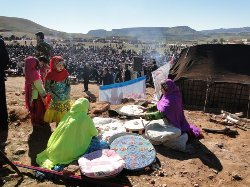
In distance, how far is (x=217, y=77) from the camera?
11305 millimetres

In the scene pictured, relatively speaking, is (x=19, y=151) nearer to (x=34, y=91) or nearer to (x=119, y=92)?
(x=34, y=91)

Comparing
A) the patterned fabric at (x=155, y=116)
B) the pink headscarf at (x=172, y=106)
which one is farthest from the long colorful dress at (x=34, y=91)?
the pink headscarf at (x=172, y=106)

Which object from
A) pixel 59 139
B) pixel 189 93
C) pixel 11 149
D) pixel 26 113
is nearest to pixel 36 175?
pixel 59 139

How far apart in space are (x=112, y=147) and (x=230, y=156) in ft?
7.74

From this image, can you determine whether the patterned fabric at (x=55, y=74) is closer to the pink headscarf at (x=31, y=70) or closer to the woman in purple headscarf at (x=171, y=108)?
the pink headscarf at (x=31, y=70)

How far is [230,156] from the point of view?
A: 635 cm

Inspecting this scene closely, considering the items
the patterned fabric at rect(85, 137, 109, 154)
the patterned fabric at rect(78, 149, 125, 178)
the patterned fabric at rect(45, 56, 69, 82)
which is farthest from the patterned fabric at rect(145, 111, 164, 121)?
the patterned fabric at rect(45, 56, 69, 82)

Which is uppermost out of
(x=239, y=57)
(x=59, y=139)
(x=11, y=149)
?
(x=239, y=57)

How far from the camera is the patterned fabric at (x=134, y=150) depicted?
5.45 m

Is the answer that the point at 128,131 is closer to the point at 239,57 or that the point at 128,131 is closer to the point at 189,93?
the point at 189,93

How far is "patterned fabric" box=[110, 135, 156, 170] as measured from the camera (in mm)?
5449

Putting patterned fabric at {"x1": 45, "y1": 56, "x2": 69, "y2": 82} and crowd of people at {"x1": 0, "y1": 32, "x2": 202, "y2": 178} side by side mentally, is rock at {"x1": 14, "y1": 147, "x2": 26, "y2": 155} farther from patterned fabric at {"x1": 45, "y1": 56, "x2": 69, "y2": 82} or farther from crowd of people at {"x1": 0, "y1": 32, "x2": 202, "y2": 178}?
patterned fabric at {"x1": 45, "y1": 56, "x2": 69, "y2": 82}

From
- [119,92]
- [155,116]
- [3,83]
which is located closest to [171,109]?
[155,116]

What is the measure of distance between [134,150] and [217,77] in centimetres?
653
